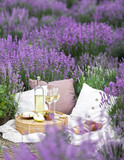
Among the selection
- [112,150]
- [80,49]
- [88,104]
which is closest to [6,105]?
[88,104]

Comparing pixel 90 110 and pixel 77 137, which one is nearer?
pixel 77 137

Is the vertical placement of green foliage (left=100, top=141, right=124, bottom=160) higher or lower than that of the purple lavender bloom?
lower

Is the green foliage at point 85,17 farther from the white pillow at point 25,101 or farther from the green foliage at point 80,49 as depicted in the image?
the white pillow at point 25,101

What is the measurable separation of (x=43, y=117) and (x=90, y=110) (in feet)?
2.62

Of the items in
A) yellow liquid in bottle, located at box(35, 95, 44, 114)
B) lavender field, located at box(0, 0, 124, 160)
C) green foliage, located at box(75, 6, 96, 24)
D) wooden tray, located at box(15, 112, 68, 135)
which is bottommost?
wooden tray, located at box(15, 112, 68, 135)

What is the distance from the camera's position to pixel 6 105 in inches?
140

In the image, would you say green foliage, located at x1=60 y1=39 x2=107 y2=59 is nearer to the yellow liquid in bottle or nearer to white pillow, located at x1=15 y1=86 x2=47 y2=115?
white pillow, located at x1=15 y1=86 x2=47 y2=115

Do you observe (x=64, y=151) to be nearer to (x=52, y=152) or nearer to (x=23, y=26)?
(x=52, y=152)

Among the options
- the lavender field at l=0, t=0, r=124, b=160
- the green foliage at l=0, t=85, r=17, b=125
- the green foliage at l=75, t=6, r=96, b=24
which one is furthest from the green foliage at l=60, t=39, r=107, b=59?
the green foliage at l=75, t=6, r=96, b=24

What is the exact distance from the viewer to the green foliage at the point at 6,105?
3.38 metres

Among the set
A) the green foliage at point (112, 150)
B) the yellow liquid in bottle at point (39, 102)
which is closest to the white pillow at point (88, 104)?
the yellow liquid in bottle at point (39, 102)

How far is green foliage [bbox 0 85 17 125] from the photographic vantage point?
11.1 feet

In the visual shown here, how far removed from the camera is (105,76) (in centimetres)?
436

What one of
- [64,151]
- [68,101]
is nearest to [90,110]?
[68,101]
